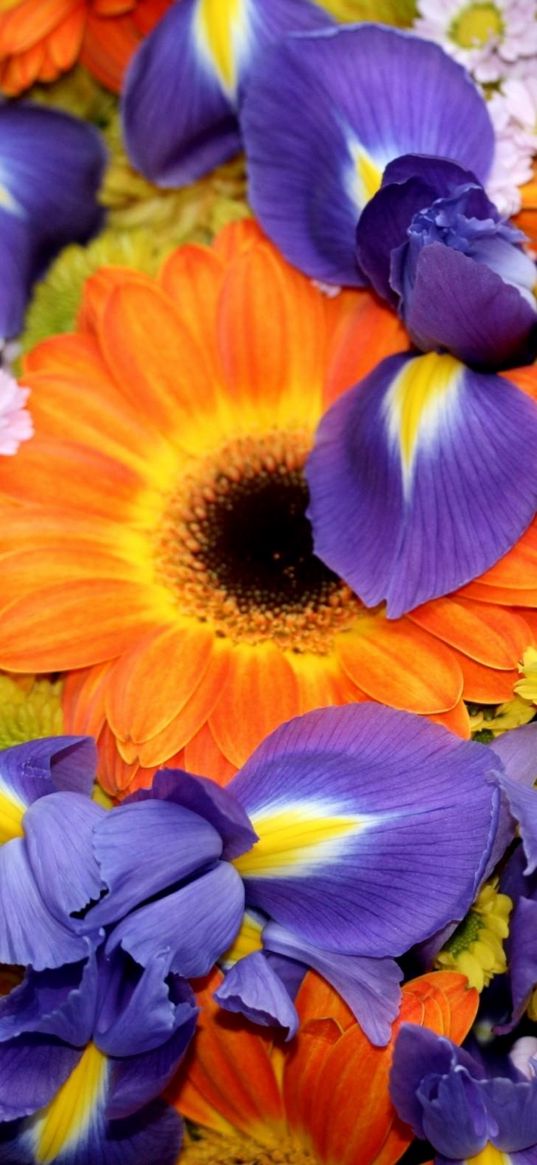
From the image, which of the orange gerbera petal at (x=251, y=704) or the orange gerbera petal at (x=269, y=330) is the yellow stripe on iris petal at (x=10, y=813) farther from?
the orange gerbera petal at (x=269, y=330)

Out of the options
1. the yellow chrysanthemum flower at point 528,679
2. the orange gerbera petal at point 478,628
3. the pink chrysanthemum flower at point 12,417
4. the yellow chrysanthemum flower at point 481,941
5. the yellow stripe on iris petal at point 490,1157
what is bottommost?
the yellow stripe on iris petal at point 490,1157

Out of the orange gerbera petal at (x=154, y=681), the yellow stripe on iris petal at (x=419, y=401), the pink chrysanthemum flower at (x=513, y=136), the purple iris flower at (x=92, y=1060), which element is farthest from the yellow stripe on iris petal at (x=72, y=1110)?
the pink chrysanthemum flower at (x=513, y=136)

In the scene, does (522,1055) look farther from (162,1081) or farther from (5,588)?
(5,588)

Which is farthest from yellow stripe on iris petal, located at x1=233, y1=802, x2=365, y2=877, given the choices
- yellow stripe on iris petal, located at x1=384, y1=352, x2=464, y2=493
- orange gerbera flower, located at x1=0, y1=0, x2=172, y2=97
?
orange gerbera flower, located at x1=0, y1=0, x2=172, y2=97

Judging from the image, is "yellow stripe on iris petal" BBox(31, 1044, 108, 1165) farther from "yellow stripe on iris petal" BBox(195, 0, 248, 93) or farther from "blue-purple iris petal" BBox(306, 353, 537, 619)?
"yellow stripe on iris petal" BBox(195, 0, 248, 93)

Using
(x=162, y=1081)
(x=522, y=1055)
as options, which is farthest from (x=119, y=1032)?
(x=522, y=1055)
